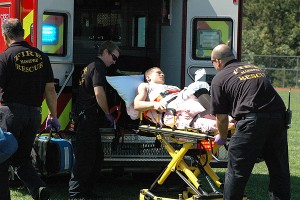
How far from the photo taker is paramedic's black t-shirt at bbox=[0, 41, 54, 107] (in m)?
7.47

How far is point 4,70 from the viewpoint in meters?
7.43

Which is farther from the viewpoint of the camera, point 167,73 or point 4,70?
point 167,73

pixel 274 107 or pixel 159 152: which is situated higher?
pixel 274 107

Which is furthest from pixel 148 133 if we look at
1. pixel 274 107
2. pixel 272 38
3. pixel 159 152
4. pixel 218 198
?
pixel 272 38

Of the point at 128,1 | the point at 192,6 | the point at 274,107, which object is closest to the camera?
the point at 274,107

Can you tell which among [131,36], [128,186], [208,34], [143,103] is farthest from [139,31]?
[143,103]

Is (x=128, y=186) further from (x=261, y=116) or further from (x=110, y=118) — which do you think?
(x=261, y=116)

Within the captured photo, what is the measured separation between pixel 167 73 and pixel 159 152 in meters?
1.33

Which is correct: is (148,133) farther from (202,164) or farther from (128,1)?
(128,1)

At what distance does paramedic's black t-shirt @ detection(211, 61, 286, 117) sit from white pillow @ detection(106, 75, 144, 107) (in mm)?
1490

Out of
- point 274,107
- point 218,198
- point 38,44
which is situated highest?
point 38,44

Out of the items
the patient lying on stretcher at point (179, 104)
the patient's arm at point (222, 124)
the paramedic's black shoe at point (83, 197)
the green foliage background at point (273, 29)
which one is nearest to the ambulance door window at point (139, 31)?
the patient lying on stretcher at point (179, 104)

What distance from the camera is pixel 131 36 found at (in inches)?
411

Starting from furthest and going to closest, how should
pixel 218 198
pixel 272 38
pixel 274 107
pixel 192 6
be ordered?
pixel 272 38
pixel 192 6
pixel 218 198
pixel 274 107
